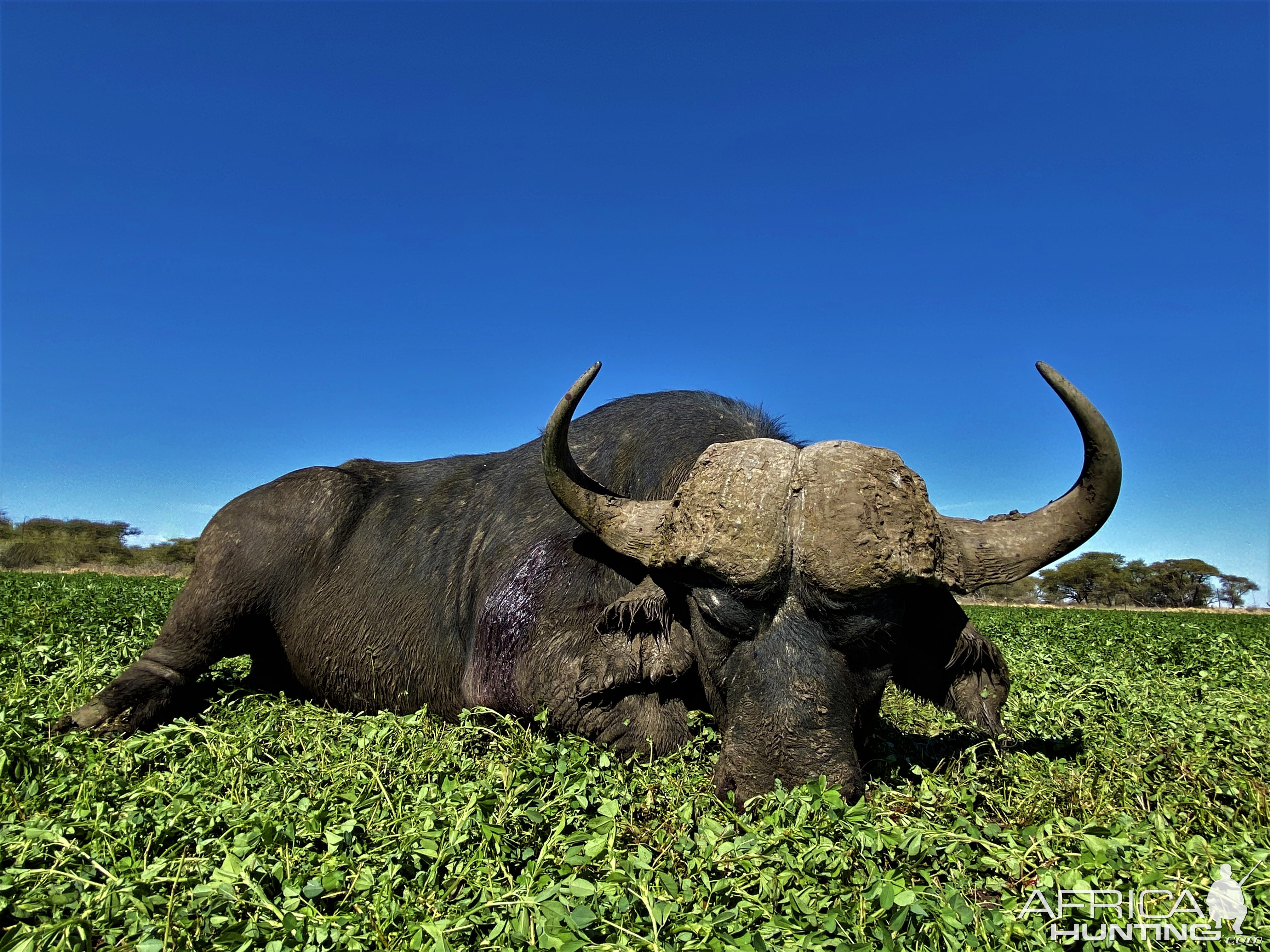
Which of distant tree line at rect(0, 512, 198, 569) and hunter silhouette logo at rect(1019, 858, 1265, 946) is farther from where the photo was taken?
distant tree line at rect(0, 512, 198, 569)

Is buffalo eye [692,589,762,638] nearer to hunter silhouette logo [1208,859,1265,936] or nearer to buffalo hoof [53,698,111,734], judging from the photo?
hunter silhouette logo [1208,859,1265,936]

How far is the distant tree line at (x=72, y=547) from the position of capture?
39.2m

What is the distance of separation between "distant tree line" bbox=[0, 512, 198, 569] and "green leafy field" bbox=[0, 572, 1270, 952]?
1748 inches

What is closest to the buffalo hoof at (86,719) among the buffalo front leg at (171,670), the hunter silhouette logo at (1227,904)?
the buffalo front leg at (171,670)

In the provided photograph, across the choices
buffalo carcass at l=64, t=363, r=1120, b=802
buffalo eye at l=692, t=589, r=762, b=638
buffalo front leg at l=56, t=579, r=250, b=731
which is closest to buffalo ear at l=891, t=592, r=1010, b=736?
buffalo carcass at l=64, t=363, r=1120, b=802

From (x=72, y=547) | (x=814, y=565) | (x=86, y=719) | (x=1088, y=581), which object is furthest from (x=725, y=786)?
(x=1088, y=581)

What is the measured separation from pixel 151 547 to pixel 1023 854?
181 ft

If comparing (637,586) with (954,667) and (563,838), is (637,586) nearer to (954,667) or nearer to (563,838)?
(563,838)

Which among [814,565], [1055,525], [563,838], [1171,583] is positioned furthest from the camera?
[1171,583]

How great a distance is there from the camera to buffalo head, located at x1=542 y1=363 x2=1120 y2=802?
7.76ft

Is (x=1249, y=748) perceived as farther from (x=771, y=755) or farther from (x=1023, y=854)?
(x=771, y=755)

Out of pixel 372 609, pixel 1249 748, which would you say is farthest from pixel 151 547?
pixel 1249 748

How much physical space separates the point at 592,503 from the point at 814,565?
3.12ft

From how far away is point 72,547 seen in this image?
4147 centimetres
